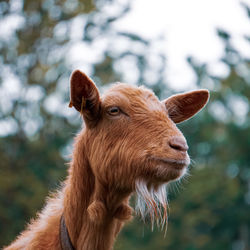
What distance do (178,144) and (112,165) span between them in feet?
2.13

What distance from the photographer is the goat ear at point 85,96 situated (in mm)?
4141

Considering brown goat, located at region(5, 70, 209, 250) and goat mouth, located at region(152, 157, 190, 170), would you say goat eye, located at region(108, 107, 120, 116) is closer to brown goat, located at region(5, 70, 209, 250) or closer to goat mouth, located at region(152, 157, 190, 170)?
brown goat, located at region(5, 70, 209, 250)

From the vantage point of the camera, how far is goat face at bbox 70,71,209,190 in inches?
154

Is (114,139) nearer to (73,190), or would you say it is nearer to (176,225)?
(73,190)

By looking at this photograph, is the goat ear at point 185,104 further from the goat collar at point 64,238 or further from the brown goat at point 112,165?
the goat collar at point 64,238

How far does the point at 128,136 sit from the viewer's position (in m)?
4.17

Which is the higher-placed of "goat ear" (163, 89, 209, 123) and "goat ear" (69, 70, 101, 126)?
"goat ear" (69, 70, 101, 126)

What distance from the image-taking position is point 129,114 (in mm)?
4258

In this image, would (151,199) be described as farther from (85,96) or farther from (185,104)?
(185,104)

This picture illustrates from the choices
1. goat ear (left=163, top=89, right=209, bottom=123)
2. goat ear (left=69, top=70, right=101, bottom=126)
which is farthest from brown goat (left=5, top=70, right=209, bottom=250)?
goat ear (left=163, top=89, right=209, bottom=123)

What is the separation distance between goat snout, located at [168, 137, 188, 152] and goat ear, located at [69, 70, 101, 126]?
0.81 meters

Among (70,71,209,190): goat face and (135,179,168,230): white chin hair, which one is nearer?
(70,71,209,190): goat face

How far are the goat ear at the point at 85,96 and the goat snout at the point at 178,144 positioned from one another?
0.81 metres

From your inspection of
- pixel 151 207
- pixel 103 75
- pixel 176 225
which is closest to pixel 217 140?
pixel 176 225
